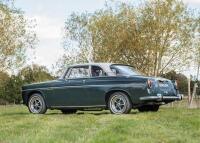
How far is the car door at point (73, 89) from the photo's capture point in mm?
17250

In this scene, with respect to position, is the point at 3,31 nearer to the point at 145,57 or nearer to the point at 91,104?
the point at 145,57

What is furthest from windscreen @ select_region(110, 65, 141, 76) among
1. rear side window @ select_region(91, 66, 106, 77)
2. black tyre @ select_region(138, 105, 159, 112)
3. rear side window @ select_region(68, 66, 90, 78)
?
black tyre @ select_region(138, 105, 159, 112)

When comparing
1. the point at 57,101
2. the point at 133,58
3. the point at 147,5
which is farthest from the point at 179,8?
the point at 57,101

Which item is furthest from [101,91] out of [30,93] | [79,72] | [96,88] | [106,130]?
[106,130]

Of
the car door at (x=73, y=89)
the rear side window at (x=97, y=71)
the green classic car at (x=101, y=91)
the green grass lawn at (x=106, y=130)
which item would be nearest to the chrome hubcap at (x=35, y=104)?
the green classic car at (x=101, y=91)

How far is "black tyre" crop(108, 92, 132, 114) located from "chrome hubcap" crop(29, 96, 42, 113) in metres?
2.65

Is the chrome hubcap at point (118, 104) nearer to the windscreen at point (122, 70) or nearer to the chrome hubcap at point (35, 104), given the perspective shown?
the windscreen at point (122, 70)

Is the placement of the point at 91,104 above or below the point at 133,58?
below

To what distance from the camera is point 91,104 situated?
17094mm

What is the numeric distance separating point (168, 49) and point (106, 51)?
4771mm

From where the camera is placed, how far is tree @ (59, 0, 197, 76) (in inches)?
1644

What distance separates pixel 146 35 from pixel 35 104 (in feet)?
81.3

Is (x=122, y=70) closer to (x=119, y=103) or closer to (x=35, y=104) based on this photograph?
(x=119, y=103)

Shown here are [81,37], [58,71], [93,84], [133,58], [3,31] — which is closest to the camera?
[93,84]
